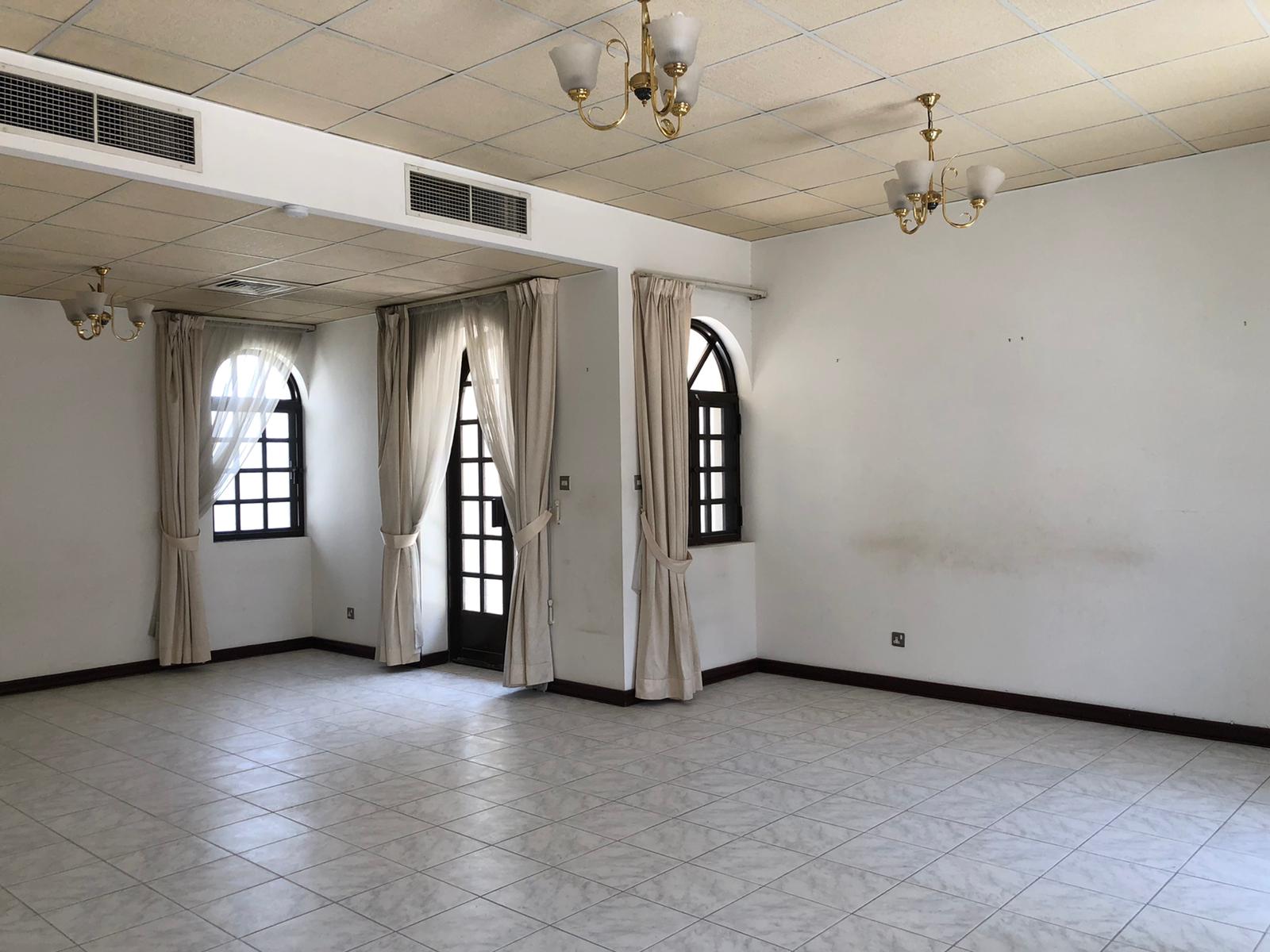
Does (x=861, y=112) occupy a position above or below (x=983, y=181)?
above

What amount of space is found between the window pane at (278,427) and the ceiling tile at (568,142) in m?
4.60

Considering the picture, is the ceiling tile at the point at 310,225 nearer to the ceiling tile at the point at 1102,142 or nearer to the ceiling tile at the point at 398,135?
the ceiling tile at the point at 398,135

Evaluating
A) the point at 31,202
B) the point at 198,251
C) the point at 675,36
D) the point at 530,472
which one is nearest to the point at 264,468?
the point at 530,472

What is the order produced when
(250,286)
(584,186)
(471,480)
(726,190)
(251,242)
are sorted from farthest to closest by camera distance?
(471,480) < (250,286) < (726,190) < (584,186) < (251,242)

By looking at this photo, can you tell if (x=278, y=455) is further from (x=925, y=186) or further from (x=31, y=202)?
(x=925, y=186)

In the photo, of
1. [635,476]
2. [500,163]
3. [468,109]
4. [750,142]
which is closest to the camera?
[468,109]

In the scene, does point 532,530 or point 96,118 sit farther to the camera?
point 532,530

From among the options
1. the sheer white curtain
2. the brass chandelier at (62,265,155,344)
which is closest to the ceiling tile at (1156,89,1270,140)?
the brass chandelier at (62,265,155,344)

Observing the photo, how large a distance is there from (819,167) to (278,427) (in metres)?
5.51

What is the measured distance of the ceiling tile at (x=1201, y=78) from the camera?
157 inches

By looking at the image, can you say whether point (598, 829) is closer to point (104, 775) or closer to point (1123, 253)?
point (104, 775)

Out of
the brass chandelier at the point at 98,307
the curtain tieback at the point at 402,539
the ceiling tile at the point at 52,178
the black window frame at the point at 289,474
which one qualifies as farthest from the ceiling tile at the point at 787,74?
the black window frame at the point at 289,474

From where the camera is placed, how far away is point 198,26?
11.5 feet

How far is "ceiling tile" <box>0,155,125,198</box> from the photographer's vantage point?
12.8 feet
